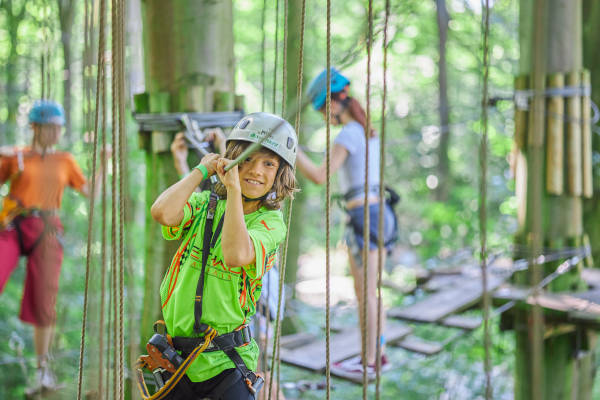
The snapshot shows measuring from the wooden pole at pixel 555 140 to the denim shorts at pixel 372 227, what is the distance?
3.44ft

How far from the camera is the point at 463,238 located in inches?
275

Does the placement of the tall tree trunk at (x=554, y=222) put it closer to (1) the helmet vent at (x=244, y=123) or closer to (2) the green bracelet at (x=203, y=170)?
(1) the helmet vent at (x=244, y=123)

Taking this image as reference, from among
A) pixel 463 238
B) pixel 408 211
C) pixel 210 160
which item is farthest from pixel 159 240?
pixel 408 211

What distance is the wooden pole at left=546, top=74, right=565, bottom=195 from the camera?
3012 mm

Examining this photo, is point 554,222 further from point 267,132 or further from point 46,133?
point 46,133

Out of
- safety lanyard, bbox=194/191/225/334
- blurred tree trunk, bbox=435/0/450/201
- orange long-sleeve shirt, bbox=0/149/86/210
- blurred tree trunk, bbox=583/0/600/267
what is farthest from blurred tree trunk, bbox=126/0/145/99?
blurred tree trunk, bbox=435/0/450/201

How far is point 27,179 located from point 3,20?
5.54m

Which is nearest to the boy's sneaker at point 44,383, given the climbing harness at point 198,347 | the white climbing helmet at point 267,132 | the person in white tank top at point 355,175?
the person in white tank top at point 355,175

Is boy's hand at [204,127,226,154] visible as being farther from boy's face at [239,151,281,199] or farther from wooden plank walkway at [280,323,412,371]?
wooden plank walkway at [280,323,412,371]

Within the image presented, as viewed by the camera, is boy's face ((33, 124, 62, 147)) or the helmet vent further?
boy's face ((33, 124, 62, 147))

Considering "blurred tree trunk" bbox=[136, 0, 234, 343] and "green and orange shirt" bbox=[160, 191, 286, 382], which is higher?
"blurred tree trunk" bbox=[136, 0, 234, 343]

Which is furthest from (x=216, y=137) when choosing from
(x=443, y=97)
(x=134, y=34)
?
(x=443, y=97)

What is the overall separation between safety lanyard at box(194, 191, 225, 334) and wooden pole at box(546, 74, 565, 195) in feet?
7.44

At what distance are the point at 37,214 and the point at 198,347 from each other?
2054 millimetres
